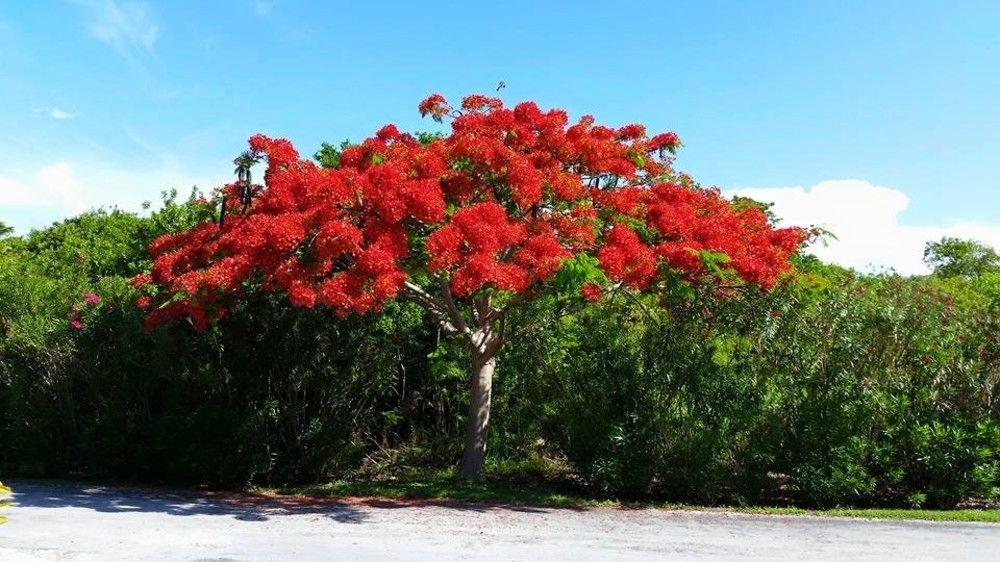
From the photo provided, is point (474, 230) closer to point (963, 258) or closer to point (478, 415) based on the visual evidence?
point (478, 415)

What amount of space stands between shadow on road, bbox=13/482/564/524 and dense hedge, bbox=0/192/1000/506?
71 centimetres

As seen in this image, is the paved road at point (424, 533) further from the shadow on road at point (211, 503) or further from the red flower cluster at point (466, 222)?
the red flower cluster at point (466, 222)

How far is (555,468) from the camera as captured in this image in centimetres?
1239

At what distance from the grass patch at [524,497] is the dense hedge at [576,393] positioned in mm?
294

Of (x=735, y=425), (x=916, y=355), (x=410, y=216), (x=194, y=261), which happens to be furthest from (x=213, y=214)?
(x=916, y=355)

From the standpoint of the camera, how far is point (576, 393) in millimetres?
10867

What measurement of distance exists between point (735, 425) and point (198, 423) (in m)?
7.02

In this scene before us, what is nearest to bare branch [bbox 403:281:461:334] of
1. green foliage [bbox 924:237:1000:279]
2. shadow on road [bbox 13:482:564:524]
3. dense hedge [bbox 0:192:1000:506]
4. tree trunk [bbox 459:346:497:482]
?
tree trunk [bbox 459:346:497:482]

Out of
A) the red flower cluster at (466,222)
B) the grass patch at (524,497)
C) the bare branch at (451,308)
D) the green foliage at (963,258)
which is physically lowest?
the grass patch at (524,497)

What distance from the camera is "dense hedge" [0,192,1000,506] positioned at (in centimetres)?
995

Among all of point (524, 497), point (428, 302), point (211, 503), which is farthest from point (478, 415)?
point (211, 503)

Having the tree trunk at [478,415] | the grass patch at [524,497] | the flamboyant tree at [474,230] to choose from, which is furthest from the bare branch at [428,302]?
the grass patch at [524,497]

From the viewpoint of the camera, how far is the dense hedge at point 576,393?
9945mm

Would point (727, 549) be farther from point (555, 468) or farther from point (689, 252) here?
point (555, 468)
